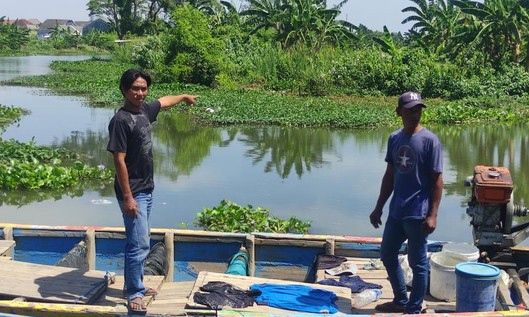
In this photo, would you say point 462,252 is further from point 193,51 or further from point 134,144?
point 193,51

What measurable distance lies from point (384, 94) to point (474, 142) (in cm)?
1185

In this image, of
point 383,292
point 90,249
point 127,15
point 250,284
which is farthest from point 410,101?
point 127,15

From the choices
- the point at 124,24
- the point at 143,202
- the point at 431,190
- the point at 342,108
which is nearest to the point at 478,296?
the point at 431,190

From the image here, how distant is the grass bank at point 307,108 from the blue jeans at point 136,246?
1669 cm

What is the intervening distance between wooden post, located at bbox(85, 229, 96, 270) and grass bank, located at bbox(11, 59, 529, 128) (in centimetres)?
1538

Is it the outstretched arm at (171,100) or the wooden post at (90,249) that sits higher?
the outstretched arm at (171,100)

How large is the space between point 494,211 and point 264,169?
9268 millimetres

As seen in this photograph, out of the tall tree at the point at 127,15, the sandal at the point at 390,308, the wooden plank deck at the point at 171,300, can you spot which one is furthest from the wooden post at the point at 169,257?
the tall tree at the point at 127,15

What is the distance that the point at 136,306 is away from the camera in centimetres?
434

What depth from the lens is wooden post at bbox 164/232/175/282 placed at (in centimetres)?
565

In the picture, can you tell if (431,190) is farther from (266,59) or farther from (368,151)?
(266,59)

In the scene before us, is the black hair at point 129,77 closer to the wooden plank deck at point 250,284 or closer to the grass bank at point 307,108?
the wooden plank deck at point 250,284

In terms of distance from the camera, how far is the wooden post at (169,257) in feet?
18.5

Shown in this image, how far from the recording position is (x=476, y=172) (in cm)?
530
